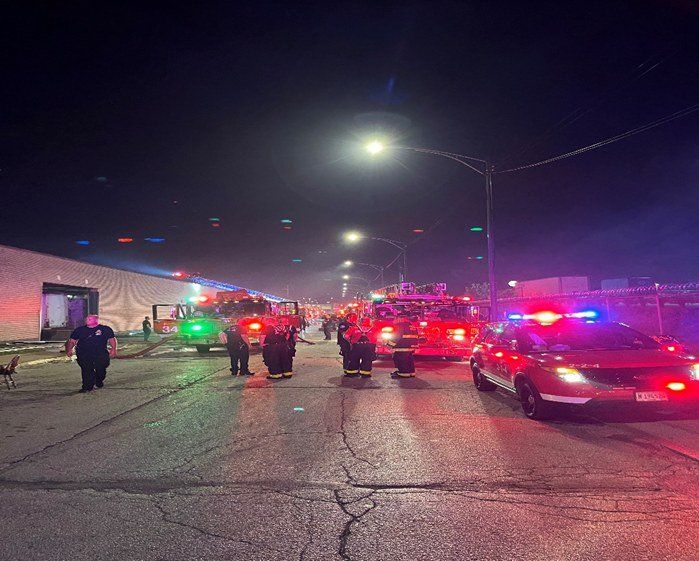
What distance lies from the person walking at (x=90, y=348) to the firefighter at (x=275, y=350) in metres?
3.28

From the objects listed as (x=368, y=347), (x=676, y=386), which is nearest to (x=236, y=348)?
(x=368, y=347)

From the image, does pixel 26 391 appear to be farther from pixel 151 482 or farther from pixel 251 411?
pixel 151 482

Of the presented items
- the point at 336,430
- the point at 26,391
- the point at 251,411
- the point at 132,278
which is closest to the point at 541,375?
the point at 336,430

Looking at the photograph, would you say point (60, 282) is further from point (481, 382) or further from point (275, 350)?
point (481, 382)

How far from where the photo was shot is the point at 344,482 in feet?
16.0

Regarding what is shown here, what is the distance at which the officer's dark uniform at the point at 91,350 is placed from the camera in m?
10.8

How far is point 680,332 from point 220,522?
61.0 ft

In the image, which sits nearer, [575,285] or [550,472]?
[550,472]

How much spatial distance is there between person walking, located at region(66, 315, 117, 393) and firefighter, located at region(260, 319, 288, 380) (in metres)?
3.28

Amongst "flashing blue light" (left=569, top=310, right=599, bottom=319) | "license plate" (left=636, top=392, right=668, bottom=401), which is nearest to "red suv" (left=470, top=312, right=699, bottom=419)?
"license plate" (left=636, top=392, right=668, bottom=401)

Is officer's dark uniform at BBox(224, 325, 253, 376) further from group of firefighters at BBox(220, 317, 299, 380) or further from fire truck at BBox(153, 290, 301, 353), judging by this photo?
fire truck at BBox(153, 290, 301, 353)

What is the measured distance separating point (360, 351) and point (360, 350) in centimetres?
2

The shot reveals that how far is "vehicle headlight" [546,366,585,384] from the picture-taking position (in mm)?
6922

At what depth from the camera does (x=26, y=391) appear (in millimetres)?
11391
